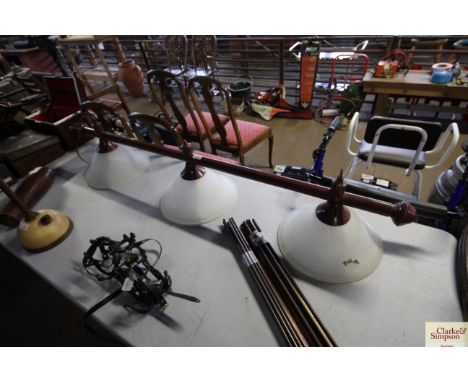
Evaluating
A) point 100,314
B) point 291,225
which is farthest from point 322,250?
point 100,314

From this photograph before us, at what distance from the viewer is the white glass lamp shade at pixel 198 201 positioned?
0.97 meters

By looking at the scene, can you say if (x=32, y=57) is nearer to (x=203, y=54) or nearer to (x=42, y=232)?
(x=203, y=54)

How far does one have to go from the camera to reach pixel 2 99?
184cm

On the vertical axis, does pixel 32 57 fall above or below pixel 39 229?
above

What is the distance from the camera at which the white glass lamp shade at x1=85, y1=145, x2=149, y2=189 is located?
1.22m

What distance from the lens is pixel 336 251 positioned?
73cm

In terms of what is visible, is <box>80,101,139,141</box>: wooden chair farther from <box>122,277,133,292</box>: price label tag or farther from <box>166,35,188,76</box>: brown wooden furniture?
<box>166,35,188,76</box>: brown wooden furniture

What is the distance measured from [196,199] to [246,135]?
3.83 ft

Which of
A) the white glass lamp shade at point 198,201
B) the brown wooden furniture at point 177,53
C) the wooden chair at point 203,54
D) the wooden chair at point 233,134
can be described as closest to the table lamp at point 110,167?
the white glass lamp shade at point 198,201

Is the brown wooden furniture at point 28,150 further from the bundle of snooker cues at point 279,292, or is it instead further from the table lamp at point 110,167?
the bundle of snooker cues at point 279,292

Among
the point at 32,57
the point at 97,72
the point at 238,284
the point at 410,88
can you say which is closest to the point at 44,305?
the point at 238,284

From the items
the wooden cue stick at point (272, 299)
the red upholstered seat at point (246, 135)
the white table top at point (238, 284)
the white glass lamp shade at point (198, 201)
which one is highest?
the white glass lamp shade at point (198, 201)

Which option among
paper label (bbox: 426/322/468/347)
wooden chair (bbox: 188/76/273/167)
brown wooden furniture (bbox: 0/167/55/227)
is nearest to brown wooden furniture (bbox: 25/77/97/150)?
brown wooden furniture (bbox: 0/167/55/227)

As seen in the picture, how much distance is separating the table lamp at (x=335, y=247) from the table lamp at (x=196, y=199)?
365mm
